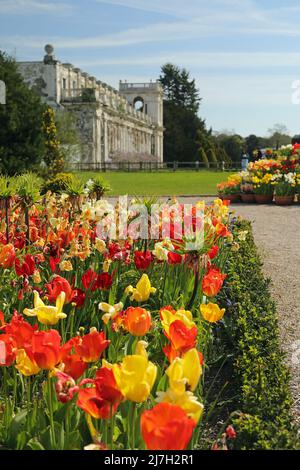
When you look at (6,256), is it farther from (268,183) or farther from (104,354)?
(268,183)

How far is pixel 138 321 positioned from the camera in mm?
2439

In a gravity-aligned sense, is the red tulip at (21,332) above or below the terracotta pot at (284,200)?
above

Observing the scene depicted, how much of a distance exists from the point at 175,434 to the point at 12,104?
23579 mm

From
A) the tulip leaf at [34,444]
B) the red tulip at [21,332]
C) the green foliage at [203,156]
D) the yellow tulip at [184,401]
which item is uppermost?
the green foliage at [203,156]

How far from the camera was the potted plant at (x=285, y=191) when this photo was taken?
1523cm

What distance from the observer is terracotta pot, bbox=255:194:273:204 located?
15.6 m

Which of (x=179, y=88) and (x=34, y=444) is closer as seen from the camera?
(x=34, y=444)

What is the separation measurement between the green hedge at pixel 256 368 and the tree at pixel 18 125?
1914cm

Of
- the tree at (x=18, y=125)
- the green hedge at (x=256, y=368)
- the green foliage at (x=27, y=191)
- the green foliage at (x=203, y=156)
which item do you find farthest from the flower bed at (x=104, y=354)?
the green foliage at (x=203, y=156)

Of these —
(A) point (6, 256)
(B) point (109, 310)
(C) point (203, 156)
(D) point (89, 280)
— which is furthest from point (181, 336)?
(C) point (203, 156)

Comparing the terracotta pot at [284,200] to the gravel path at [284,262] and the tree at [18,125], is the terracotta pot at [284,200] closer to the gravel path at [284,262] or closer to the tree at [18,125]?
the gravel path at [284,262]

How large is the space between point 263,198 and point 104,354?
13.1 meters

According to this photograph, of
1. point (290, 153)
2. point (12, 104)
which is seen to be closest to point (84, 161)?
point (12, 104)

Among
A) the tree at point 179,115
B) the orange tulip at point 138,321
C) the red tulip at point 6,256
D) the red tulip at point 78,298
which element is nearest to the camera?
the orange tulip at point 138,321
